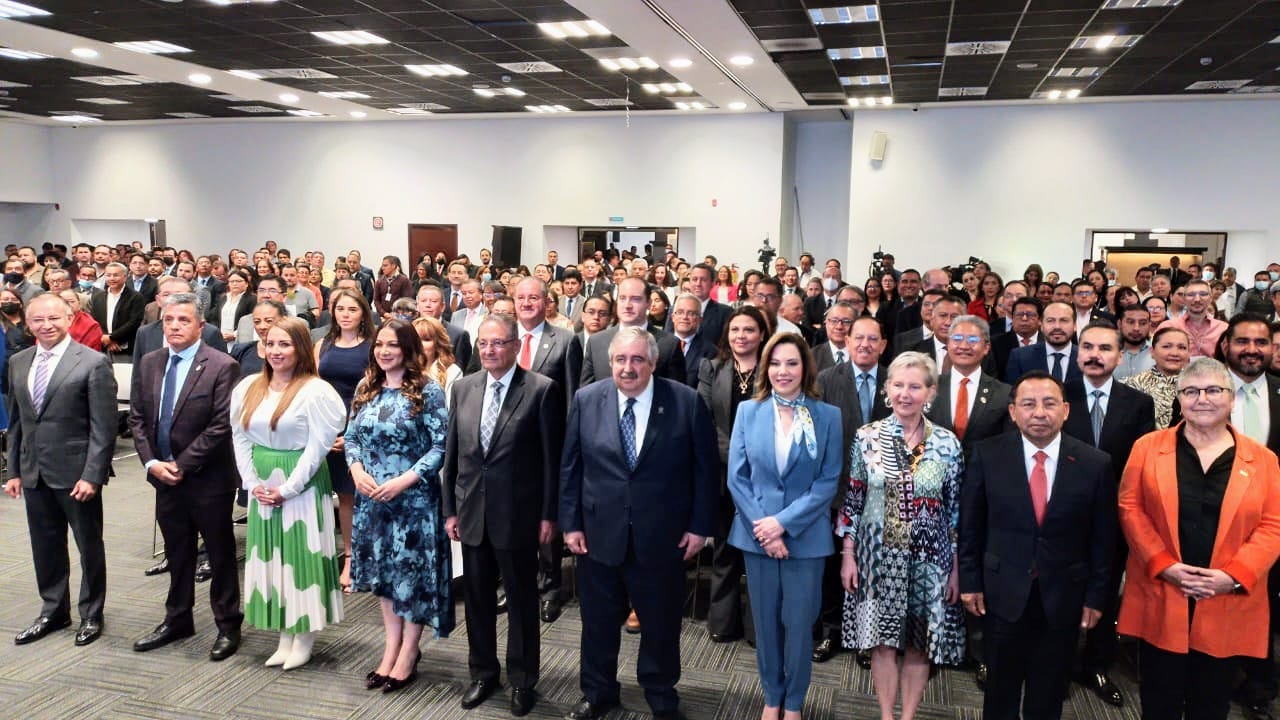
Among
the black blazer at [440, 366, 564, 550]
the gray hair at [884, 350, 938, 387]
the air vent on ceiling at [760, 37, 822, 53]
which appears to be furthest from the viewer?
the air vent on ceiling at [760, 37, 822, 53]

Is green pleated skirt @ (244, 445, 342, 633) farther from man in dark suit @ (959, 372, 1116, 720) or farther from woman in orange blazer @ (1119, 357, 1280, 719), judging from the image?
woman in orange blazer @ (1119, 357, 1280, 719)

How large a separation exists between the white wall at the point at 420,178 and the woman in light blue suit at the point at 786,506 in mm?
11232

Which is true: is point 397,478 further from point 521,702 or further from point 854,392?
point 854,392

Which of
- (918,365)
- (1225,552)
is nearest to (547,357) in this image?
(918,365)

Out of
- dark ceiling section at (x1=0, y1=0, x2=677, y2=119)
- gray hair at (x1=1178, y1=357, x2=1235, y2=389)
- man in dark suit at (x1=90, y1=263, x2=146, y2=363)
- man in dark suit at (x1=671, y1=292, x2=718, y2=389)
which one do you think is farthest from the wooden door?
gray hair at (x1=1178, y1=357, x2=1235, y2=389)

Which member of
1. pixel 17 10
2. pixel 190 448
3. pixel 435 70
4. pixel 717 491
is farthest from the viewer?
pixel 435 70

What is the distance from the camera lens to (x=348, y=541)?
5031 mm

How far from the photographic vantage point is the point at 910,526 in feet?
10.1

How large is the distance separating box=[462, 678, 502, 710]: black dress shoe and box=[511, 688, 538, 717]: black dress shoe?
6.0 inches

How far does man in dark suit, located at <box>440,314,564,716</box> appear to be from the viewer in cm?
337

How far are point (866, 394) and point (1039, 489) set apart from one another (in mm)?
1126

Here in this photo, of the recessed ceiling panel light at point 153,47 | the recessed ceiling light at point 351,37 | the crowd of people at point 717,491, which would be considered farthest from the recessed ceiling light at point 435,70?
the crowd of people at point 717,491

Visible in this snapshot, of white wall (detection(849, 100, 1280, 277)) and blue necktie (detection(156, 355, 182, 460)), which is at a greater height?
white wall (detection(849, 100, 1280, 277))

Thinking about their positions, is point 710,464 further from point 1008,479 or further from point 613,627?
point 1008,479
